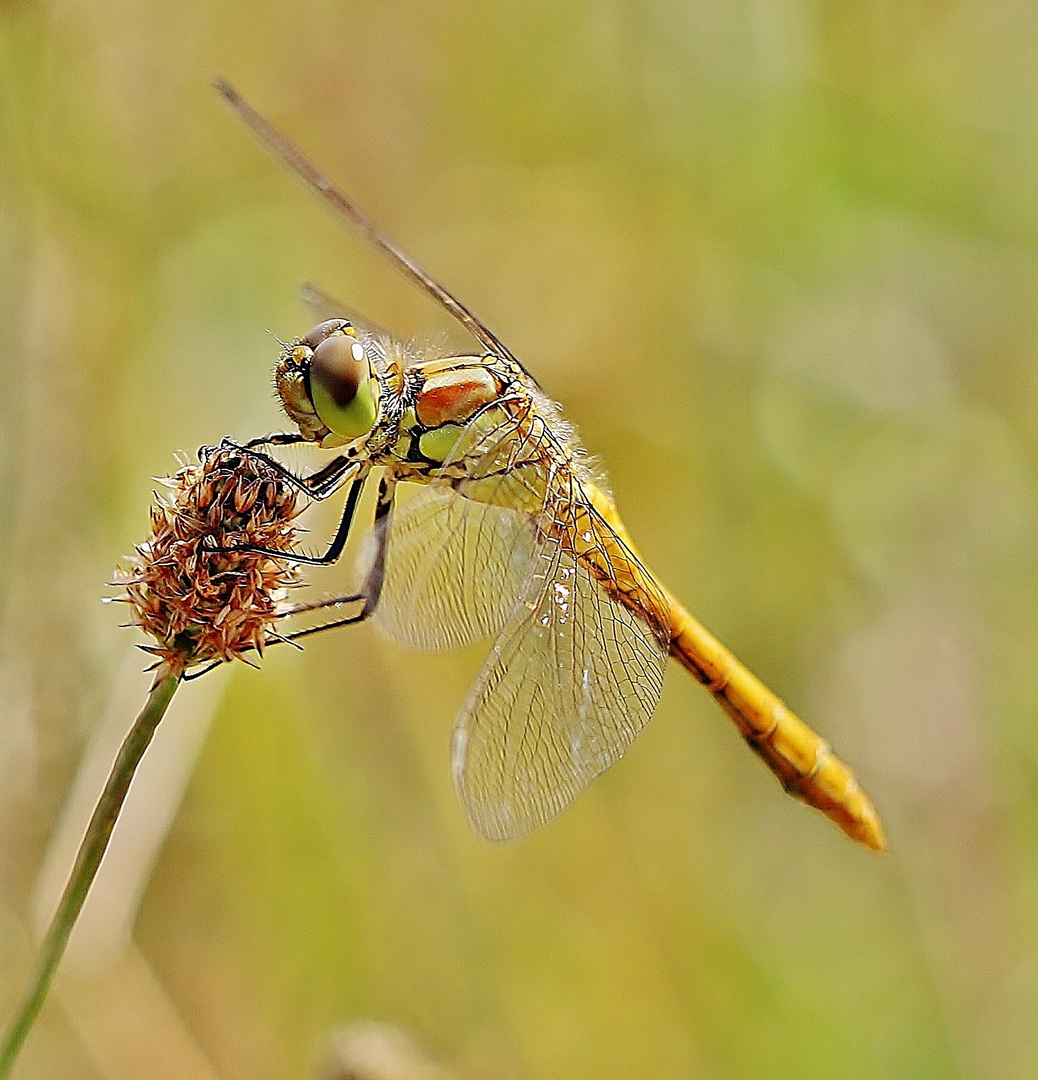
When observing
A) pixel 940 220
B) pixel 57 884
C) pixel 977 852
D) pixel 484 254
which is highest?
pixel 484 254

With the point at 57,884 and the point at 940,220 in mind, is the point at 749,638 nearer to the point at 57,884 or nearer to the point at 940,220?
the point at 940,220

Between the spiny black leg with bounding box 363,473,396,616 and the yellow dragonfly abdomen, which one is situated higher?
the spiny black leg with bounding box 363,473,396,616

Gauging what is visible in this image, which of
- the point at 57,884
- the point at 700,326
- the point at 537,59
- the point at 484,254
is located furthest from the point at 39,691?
the point at 537,59

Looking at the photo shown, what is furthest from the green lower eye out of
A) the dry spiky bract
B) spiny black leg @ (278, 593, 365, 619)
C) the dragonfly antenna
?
the dry spiky bract

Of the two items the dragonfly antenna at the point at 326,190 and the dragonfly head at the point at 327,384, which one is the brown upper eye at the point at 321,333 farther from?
the dragonfly antenna at the point at 326,190

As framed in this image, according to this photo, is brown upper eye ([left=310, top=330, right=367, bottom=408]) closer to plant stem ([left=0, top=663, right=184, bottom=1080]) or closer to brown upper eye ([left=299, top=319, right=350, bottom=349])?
brown upper eye ([left=299, top=319, right=350, bottom=349])
